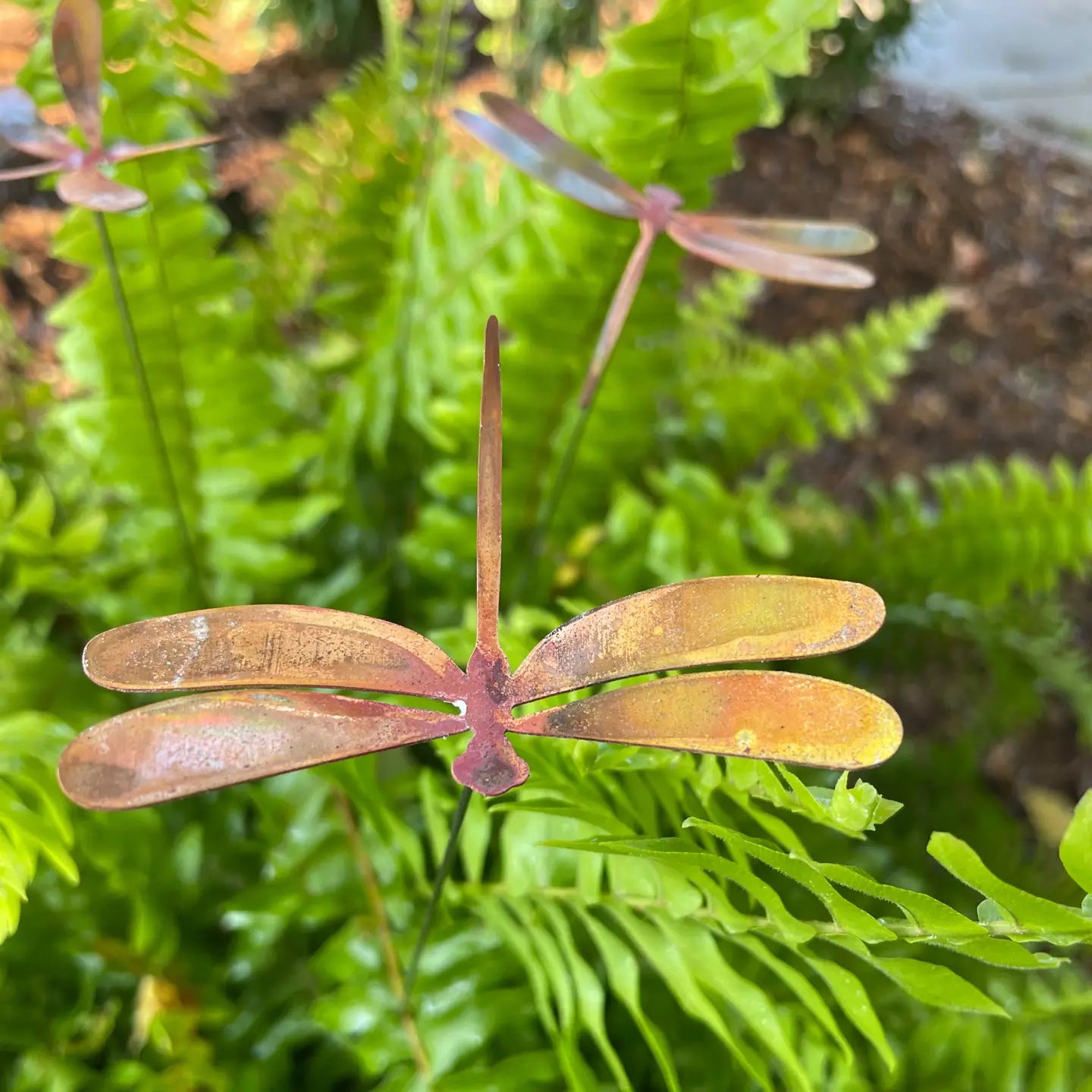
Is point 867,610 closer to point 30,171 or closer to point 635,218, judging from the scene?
point 635,218

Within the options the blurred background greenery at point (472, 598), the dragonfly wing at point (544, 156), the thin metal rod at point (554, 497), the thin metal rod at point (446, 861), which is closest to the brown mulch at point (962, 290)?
the blurred background greenery at point (472, 598)

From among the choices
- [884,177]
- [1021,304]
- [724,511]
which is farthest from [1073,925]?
[884,177]

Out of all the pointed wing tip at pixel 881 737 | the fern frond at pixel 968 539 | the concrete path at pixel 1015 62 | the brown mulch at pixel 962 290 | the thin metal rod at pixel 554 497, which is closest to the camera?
the pointed wing tip at pixel 881 737

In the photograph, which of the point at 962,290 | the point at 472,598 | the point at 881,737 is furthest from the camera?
the point at 962,290

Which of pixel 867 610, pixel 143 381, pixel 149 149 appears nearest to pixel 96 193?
pixel 149 149

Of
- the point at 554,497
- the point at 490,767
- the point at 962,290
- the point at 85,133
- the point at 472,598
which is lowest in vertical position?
the point at 962,290

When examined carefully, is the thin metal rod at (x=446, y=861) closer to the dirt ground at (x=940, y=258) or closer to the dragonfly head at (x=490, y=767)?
the dragonfly head at (x=490, y=767)

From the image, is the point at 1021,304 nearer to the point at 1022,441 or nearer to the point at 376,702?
the point at 1022,441


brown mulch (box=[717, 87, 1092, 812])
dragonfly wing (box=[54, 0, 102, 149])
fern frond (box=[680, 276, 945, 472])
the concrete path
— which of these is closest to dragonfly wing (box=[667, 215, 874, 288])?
dragonfly wing (box=[54, 0, 102, 149])
